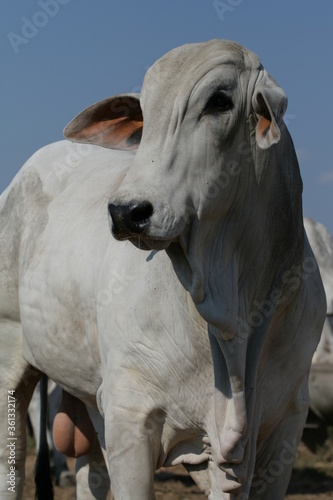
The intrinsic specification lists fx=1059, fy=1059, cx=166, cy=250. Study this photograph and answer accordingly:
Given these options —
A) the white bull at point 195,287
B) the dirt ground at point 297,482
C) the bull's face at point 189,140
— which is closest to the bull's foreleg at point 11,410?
the white bull at point 195,287

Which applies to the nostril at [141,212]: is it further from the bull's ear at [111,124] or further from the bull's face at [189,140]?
the bull's ear at [111,124]

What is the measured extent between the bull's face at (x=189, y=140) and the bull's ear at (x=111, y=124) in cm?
21

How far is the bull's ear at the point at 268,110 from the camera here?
313 cm

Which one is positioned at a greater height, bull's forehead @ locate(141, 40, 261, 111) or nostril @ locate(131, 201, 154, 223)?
bull's forehead @ locate(141, 40, 261, 111)

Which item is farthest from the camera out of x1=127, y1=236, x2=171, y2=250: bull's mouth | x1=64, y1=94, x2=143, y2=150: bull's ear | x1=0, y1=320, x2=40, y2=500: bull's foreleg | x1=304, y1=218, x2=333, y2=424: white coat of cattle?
x1=304, y1=218, x2=333, y2=424: white coat of cattle

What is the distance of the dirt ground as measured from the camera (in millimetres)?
7633

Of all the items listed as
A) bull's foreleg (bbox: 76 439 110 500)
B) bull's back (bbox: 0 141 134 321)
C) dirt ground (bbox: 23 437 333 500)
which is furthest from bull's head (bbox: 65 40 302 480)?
dirt ground (bbox: 23 437 333 500)

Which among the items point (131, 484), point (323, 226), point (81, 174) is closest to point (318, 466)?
point (323, 226)

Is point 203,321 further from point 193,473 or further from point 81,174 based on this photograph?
point 81,174

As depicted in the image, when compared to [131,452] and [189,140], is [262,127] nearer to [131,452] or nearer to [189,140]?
[189,140]

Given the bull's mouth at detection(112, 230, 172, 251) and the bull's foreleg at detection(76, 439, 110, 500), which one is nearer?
the bull's mouth at detection(112, 230, 172, 251)

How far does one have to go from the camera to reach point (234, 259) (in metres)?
3.37

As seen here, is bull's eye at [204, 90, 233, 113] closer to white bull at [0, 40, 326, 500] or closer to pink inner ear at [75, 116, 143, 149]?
white bull at [0, 40, 326, 500]

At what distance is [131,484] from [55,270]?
1075mm
